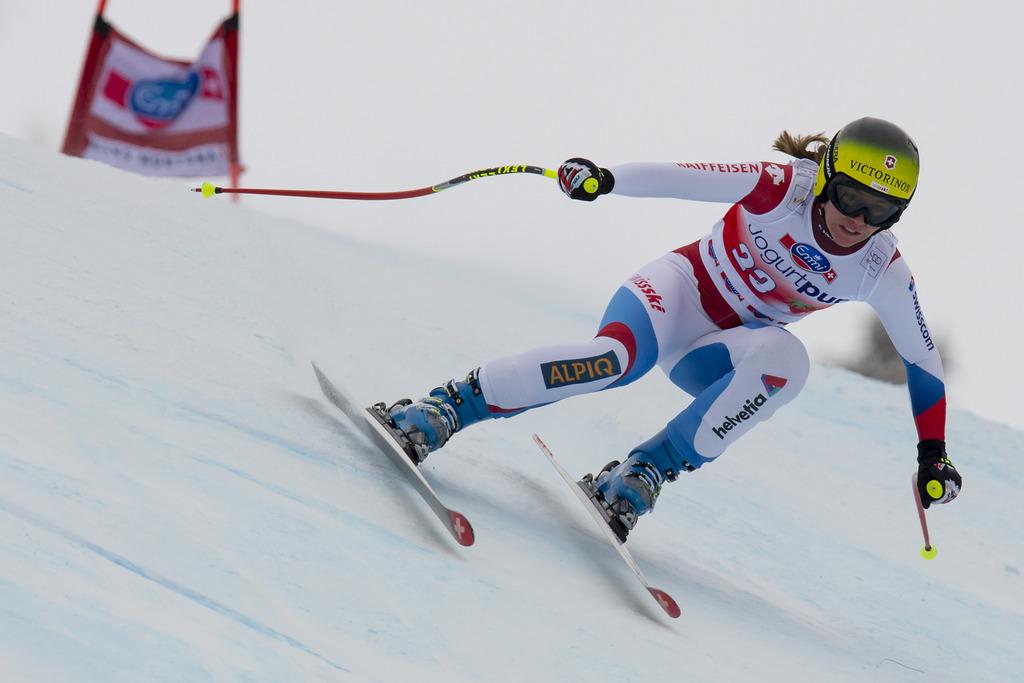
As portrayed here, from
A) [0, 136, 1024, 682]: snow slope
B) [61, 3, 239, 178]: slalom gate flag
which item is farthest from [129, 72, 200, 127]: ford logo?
[0, 136, 1024, 682]: snow slope

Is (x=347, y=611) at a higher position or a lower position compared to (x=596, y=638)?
higher

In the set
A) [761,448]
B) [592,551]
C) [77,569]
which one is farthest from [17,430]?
[761,448]

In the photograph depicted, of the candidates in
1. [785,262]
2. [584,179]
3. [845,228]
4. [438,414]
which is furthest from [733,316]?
[438,414]

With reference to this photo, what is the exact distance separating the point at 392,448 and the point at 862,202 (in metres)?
1.45

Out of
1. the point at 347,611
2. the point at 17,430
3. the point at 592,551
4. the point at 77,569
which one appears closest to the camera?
the point at 77,569

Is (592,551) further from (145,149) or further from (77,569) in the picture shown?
(145,149)

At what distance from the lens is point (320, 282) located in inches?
216

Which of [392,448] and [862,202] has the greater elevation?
[862,202]

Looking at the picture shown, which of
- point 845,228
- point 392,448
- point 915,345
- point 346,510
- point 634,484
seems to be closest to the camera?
point 346,510

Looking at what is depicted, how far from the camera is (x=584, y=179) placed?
316 cm

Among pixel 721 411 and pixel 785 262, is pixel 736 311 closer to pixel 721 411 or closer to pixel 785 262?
pixel 785 262

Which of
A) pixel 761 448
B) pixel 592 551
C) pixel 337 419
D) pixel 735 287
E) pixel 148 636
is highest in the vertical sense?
pixel 735 287

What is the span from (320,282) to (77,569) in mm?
3691

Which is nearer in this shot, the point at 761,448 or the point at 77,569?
the point at 77,569
